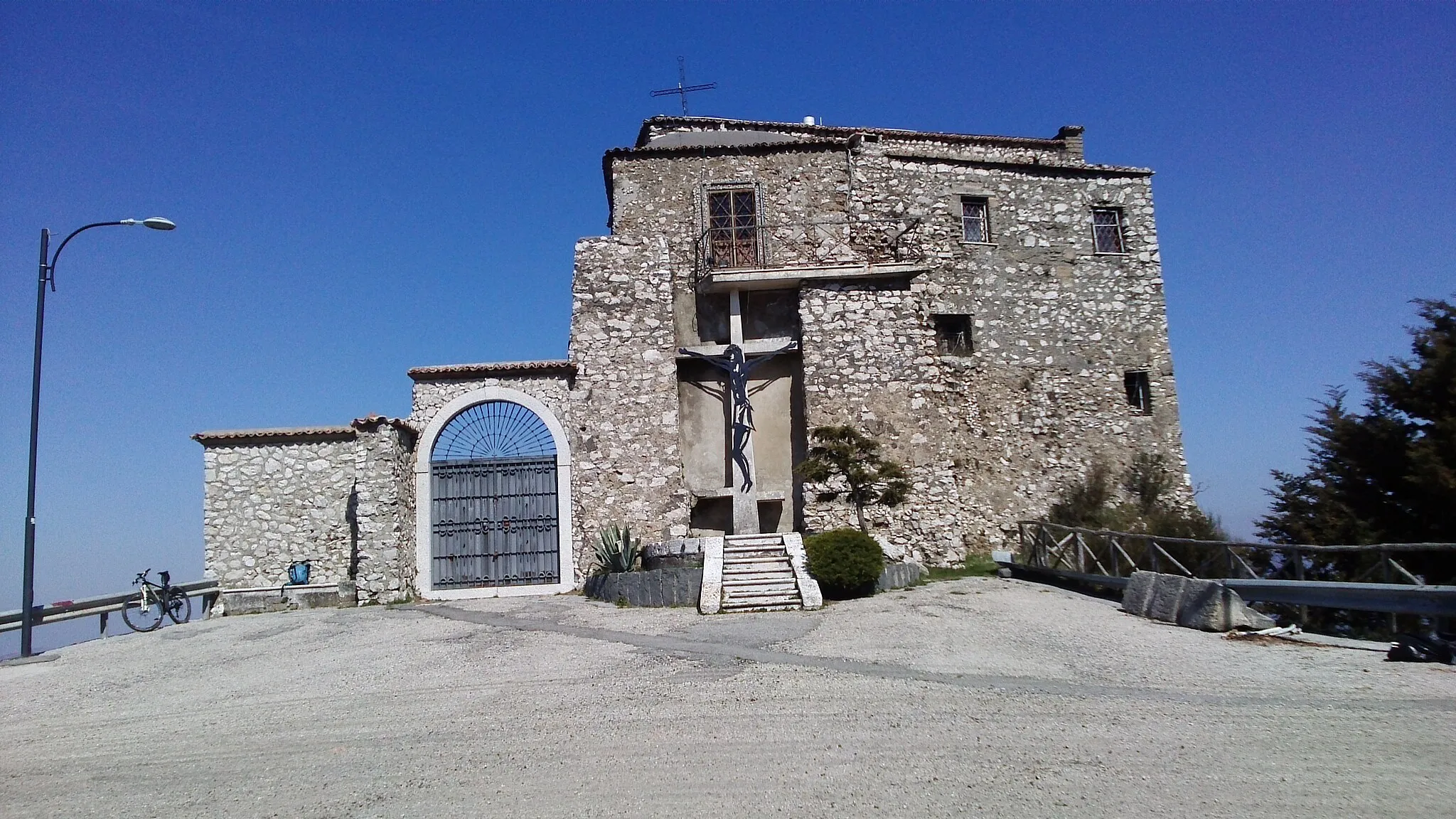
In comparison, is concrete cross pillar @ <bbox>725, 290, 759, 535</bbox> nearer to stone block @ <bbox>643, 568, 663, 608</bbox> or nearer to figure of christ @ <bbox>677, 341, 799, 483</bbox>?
figure of christ @ <bbox>677, 341, 799, 483</bbox>

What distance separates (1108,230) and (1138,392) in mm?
4068

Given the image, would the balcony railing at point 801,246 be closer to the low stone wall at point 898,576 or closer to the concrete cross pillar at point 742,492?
the concrete cross pillar at point 742,492

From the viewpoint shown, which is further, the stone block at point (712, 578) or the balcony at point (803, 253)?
the balcony at point (803, 253)

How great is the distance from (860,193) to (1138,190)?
23.9 feet

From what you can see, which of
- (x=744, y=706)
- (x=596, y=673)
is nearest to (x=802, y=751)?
(x=744, y=706)

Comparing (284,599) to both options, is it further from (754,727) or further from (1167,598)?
(1167,598)

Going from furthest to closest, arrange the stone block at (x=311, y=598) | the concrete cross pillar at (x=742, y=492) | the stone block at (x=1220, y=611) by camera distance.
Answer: the concrete cross pillar at (x=742, y=492), the stone block at (x=311, y=598), the stone block at (x=1220, y=611)

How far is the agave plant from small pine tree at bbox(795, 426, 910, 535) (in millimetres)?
3560

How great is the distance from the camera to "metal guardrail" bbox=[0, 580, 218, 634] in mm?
12148

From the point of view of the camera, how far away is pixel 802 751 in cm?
587

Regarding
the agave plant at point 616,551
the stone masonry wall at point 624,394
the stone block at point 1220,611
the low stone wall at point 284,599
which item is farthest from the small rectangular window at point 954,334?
the low stone wall at point 284,599

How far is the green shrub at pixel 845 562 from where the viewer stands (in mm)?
13812

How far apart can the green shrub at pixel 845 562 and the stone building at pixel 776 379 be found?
3.79 meters

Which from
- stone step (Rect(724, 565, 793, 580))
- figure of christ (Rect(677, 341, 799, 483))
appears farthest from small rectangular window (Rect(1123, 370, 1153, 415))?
stone step (Rect(724, 565, 793, 580))
